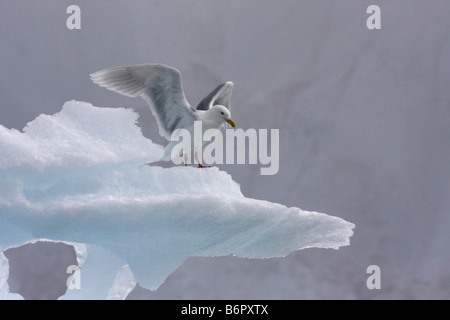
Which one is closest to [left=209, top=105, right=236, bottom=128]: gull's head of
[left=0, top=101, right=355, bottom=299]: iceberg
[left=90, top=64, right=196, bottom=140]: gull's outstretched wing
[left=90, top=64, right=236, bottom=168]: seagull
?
[left=90, top=64, right=236, bottom=168]: seagull

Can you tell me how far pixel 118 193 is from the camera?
194 cm

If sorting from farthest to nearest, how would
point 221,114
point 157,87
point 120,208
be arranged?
1. point 157,87
2. point 221,114
3. point 120,208

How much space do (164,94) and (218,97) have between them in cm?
32

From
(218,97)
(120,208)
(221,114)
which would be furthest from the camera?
(218,97)

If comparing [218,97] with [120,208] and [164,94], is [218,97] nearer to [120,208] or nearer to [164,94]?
[164,94]

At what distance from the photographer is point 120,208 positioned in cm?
174

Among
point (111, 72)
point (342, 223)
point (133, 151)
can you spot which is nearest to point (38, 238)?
point (133, 151)

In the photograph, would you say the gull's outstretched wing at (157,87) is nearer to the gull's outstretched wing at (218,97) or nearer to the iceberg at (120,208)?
the gull's outstretched wing at (218,97)

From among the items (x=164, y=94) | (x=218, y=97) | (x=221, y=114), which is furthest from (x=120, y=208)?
(x=218, y=97)

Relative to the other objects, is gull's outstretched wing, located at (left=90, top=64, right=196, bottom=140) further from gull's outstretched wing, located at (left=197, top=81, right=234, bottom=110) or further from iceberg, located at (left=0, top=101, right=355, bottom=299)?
iceberg, located at (left=0, top=101, right=355, bottom=299)

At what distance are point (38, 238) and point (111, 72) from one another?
895 mm

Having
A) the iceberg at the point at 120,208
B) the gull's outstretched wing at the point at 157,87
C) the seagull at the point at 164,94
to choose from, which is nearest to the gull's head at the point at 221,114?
the seagull at the point at 164,94

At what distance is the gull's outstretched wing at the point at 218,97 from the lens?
2.57m

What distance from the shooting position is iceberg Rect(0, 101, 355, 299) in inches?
69.6
